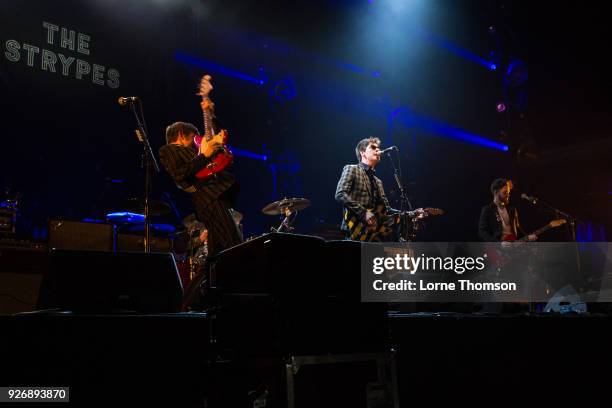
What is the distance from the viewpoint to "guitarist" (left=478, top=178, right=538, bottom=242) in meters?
7.28

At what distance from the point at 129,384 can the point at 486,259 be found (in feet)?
17.6

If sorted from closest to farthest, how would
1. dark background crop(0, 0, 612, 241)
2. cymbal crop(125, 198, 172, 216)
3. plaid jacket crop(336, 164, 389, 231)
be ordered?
1. plaid jacket crop(336, 164, 389, 231)
2. cymbal crop(125, 198, 172, 216)
3. dark background crop(0, 0, 612, 241)

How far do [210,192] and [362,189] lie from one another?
214 cm

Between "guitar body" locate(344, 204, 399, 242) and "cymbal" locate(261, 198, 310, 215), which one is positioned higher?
"cymbal" locate(261, 198, 310, 215)

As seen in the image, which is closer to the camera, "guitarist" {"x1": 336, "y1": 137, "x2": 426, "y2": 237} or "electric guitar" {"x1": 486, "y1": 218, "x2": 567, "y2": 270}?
"guitarist" {"x1": 336, "y1": 137, "x2": 426, "y2": 237}

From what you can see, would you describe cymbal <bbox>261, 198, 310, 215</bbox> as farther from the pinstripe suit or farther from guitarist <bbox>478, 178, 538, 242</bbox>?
guitarist <bbox>478, 178, 538, 242</bbox>

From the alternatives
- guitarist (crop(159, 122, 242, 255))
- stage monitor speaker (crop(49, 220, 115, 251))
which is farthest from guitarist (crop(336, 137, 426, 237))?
stage monitor speaker (crop(49, 220, 115, 251))

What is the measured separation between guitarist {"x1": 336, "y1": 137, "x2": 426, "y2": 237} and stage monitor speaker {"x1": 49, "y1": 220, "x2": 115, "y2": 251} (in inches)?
98.2

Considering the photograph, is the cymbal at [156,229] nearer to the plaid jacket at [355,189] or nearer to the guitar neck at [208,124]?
the plaid jacket at [355,189]

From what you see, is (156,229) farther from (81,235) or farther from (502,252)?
(502,252)

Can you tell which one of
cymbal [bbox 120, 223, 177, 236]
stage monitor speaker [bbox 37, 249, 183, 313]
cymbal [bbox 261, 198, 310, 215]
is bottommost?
stage monitor speaker [bbox 37, 249, 183, 313]

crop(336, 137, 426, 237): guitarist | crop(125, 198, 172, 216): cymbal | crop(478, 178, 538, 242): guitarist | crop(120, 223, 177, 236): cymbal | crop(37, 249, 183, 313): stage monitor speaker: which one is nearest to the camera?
crop(37, 249, 183, 313): stage monitor speaker

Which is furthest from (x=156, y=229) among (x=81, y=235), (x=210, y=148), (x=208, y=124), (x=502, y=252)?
(x=502, y=252)

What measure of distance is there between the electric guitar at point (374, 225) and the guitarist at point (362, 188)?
55 millimetres
